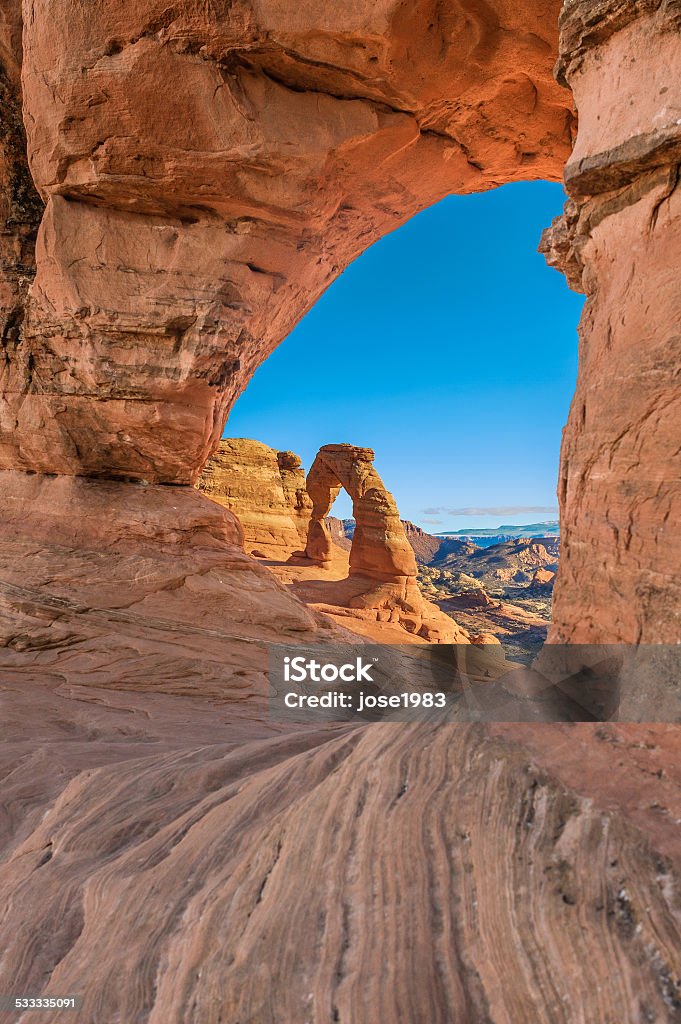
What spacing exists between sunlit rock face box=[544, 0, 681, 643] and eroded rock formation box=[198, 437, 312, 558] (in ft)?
80.3

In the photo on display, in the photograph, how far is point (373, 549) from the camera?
2181 centimetres

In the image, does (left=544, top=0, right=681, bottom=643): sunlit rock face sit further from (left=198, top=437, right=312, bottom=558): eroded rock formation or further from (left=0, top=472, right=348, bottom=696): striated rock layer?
(left=198, top=437, right=312, bottom=558): eroded rock formation

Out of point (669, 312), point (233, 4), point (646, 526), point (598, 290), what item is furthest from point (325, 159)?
point (646, 526)

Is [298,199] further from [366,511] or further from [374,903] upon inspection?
[366,511]

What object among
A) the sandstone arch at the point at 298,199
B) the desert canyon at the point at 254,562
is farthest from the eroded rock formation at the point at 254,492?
the sandstone arch at the point at 298,199

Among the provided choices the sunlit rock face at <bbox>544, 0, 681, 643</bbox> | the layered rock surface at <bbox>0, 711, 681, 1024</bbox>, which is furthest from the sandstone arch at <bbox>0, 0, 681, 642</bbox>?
the layered rock surface at <bbox>0, 711, 681, 1024</bbox>

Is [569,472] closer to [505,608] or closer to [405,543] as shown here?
[405,543]

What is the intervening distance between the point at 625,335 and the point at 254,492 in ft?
84.6

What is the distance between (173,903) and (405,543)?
2001 cm

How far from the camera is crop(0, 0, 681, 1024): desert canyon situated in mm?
2014

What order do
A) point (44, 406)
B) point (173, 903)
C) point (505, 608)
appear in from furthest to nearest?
point (505, 608)
point (44, 406)
point (173, 903)

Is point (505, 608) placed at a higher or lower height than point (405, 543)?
lower

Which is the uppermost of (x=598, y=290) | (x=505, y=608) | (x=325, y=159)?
(x=325, y=159)

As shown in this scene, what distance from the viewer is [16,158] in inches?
346
